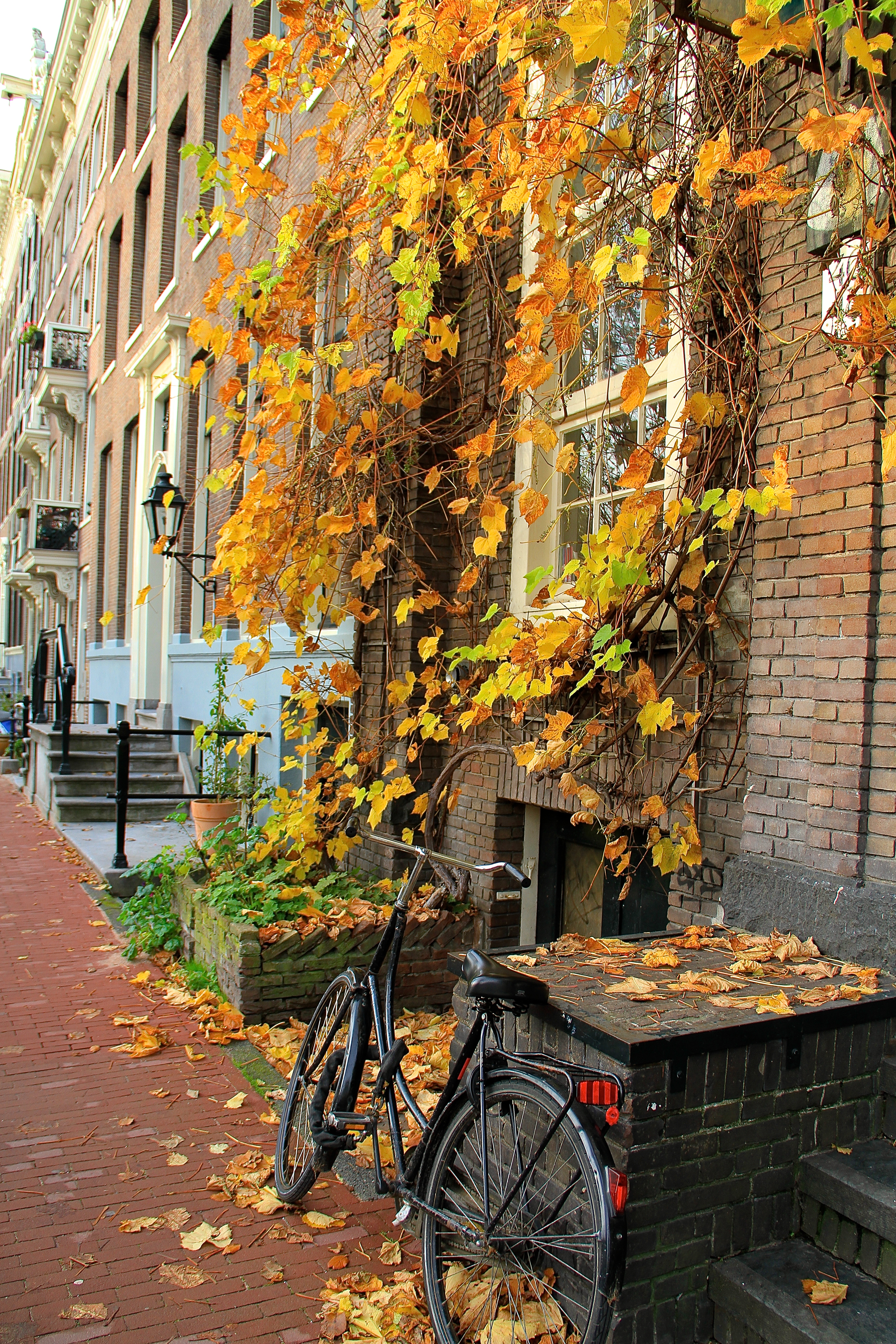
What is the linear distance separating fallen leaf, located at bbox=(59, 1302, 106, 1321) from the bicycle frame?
801 millimetres

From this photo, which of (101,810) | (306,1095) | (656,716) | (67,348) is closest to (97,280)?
(67,348)

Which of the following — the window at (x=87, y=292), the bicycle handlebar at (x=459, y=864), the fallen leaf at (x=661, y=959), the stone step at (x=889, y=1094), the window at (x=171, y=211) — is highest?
the window at (x=87, y=292)

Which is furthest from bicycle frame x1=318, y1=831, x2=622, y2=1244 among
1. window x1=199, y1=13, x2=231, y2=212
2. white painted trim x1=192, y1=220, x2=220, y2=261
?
window x1=199, y1=13, x2=231, y2=212

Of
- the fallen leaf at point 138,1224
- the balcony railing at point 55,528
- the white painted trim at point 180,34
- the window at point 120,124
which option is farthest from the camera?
the balcony railing at point 55,528

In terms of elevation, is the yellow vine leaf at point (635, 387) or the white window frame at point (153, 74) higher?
the white window frame at point (153, 74)

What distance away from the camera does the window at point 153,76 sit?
16.5 meters

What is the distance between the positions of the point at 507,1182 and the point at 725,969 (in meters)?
1.04

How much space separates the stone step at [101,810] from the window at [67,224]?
18150mm

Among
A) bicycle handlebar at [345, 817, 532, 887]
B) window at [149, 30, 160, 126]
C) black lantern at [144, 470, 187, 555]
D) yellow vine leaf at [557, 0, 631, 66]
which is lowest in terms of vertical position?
bicycle handlebar at [345, 817, 532, 887]

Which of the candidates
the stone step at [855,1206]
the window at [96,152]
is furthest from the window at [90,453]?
the stone step at [855,1206]

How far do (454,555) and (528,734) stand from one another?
1.54 m

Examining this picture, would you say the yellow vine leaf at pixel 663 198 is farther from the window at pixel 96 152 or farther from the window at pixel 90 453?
the window at pixel 96 152

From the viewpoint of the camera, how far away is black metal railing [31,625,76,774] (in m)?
11.8

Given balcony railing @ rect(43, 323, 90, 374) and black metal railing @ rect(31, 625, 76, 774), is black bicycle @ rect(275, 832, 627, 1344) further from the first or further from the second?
balcony railing @ rect(43, 323, 90, 374)
